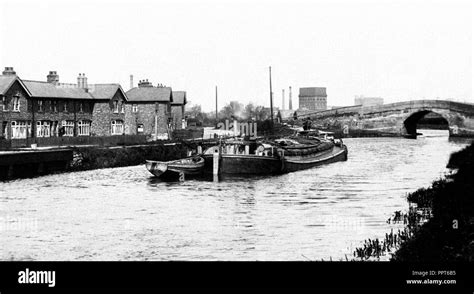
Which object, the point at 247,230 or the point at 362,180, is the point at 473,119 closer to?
the point at 362,180

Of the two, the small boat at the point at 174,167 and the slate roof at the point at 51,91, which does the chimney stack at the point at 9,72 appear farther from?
the small boat at the point at 174,167

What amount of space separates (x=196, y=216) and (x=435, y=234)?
11.7m

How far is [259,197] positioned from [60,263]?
26.9 meters

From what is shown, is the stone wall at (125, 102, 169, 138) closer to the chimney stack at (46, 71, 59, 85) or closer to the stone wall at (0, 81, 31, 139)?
the chimney stack at (46, 71, 59, 85)

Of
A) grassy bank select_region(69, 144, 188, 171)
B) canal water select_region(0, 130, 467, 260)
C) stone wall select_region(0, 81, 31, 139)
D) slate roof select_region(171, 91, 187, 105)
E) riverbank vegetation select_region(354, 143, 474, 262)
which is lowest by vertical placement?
canal water select_region(0, 130, 467, 260)

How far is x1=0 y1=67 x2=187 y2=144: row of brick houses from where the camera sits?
62.6 meters

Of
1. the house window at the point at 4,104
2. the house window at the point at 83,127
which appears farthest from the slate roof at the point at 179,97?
the house window at the point at 4,104

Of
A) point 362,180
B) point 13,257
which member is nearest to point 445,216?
point 13,257

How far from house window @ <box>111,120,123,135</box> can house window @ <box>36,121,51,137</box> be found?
1355cm

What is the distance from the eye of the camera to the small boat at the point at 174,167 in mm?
49875

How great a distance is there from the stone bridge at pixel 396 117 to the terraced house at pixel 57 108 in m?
57.5

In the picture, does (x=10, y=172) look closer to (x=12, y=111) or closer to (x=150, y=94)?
(x=12, y=111)

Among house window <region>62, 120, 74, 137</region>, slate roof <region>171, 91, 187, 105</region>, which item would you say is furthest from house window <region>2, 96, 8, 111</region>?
slate roof <region>171, 91, 187, 105</region>

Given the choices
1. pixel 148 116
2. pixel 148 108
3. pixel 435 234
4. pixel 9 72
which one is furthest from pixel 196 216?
pixel 148 108
